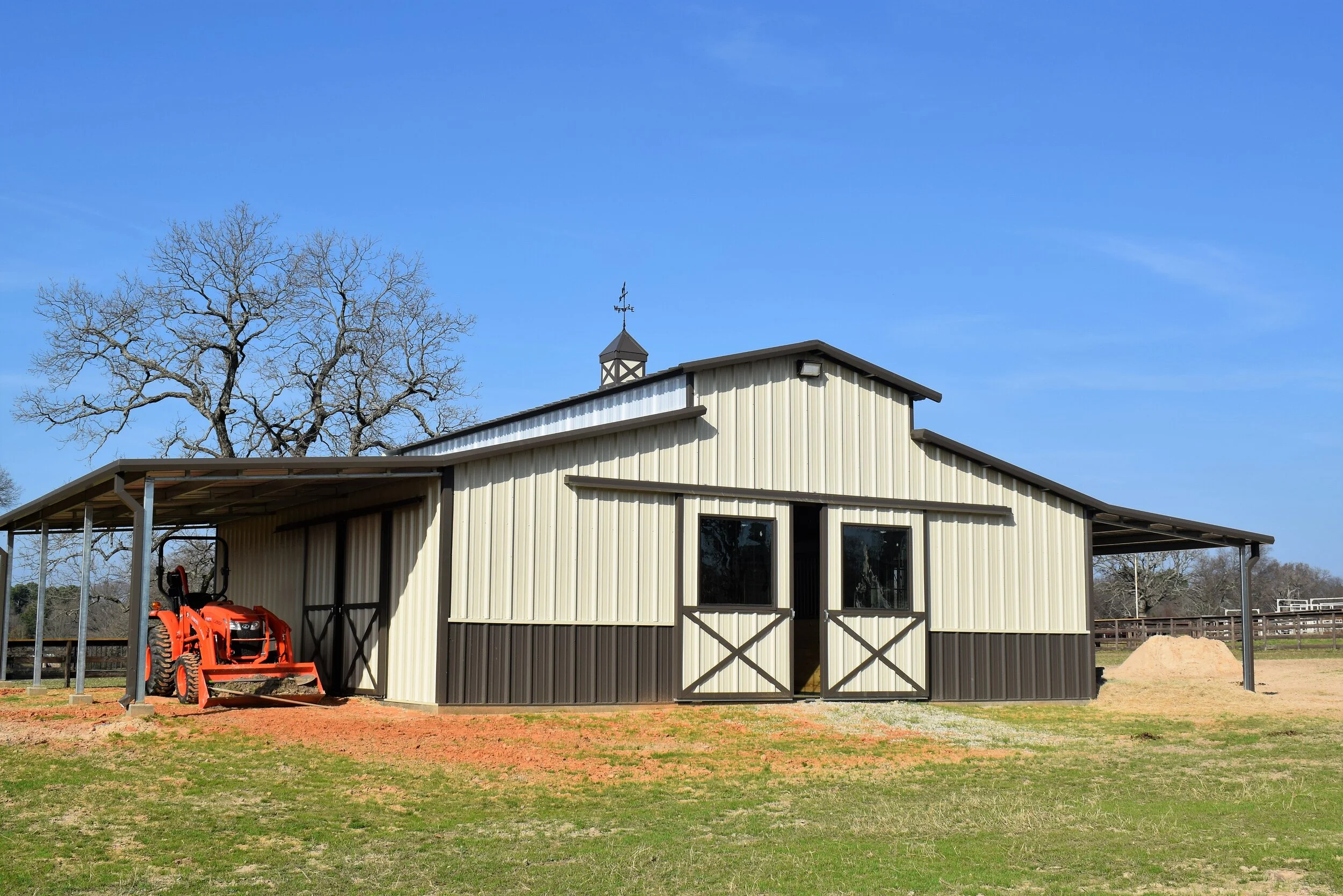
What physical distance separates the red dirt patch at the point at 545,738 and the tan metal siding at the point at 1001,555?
461 centimetres

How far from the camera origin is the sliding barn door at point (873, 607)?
1908 cm

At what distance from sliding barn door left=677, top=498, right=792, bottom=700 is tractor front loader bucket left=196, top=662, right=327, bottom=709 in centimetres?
496

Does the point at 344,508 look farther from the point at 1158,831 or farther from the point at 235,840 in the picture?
the point at 1158,831

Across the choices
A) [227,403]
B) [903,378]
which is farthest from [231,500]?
[227,403]

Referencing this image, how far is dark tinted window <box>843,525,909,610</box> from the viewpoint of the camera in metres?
19.4

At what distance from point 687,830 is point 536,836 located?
1.09m

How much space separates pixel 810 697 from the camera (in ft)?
62.3

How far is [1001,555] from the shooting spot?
68.0 ft

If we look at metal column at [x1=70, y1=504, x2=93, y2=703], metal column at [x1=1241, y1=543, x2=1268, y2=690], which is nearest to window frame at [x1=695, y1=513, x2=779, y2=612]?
metal column at [x1=70, y1=504, x2=93, y2=703]

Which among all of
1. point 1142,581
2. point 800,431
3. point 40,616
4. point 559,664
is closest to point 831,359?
point 800,431

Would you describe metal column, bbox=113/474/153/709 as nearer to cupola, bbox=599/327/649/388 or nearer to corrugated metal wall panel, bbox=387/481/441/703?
corrugated metal wall panel, bbox=387/481/441/703

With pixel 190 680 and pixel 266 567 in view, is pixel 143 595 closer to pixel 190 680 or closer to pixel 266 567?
pixel 190 680

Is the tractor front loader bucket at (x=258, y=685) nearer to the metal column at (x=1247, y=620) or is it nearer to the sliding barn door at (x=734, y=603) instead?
the sliding barn door at (x=734, y=603)

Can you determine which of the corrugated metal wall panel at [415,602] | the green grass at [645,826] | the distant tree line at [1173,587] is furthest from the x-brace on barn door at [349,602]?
the distant tree line at [1173,587]
